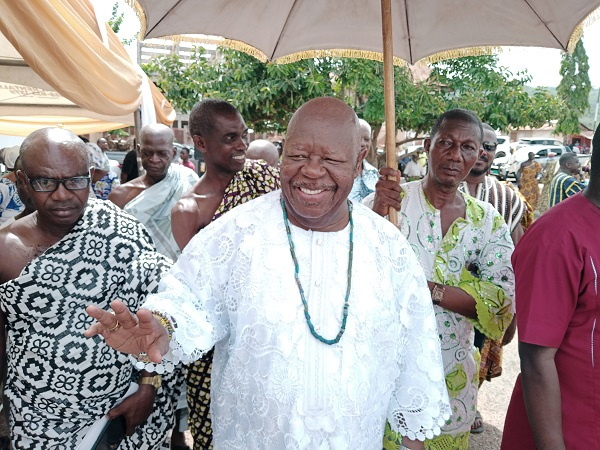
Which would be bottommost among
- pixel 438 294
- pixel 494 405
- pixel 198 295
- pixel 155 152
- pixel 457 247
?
pixel 494 405

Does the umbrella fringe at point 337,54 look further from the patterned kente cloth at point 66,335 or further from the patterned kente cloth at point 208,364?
the patterned kente cloth at point 66,335

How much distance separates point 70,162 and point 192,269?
894mm

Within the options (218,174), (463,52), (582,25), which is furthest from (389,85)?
(218,174)

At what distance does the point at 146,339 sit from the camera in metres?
1.59

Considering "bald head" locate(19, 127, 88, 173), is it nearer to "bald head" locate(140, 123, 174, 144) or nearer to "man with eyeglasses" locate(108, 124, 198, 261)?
"man with eyeglasses" locate(108, 124, 198, 261)

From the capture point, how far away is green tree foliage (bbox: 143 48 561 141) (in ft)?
26.4

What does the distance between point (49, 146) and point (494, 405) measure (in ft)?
13.0

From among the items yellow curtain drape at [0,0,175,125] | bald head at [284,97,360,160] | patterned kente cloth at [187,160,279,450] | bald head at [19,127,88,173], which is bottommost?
patterned kente cloth at [187,160,279,450]

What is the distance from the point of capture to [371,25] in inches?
128

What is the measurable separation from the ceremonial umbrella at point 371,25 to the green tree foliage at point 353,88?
178 inches

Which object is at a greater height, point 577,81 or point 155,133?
point 577,81

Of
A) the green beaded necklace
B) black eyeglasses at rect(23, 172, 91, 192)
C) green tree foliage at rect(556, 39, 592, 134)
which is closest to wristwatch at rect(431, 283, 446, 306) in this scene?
the green beaded necklace

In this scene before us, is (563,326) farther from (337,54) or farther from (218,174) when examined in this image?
(337,54)

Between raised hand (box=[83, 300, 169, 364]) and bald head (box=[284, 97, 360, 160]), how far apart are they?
0.76 m
